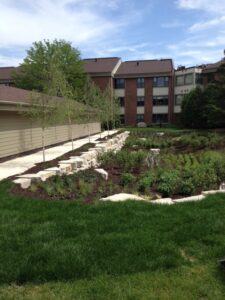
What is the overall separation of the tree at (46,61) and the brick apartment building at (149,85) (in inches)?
107

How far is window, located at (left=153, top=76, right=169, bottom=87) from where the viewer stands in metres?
50.4

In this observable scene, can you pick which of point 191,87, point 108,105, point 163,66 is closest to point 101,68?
point 163,66

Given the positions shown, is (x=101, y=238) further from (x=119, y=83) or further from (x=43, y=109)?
(x=119, y=83)

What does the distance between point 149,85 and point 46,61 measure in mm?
14081

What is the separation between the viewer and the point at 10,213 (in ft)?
20.3

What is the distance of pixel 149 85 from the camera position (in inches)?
2009

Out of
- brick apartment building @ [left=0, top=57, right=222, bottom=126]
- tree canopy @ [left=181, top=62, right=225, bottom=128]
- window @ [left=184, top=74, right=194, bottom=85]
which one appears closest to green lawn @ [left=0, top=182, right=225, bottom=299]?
tree canopy @ [left=181, top=62, right=225, bottom=128]

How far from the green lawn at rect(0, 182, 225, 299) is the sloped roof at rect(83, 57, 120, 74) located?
1795 inches

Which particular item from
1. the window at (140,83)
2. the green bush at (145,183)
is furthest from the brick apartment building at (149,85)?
the green bush at (145,183)

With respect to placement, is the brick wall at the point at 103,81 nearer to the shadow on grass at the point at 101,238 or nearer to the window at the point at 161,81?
the window at the point at 161,81

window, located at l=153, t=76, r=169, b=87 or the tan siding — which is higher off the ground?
window, located at l=153, t=76, r=169, b=87

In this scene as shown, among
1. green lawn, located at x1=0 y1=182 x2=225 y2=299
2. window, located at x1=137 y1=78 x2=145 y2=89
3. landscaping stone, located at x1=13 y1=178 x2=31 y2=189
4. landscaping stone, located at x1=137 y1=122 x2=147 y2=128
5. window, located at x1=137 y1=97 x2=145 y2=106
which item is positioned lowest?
landscaping stone, located at x1=137 y1=122 x2=147 y2=128

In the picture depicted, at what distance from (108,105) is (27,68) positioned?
23.6m

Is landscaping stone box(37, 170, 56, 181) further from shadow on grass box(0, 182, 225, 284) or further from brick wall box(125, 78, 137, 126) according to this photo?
brick wall box(125, 78, 137, 126)
